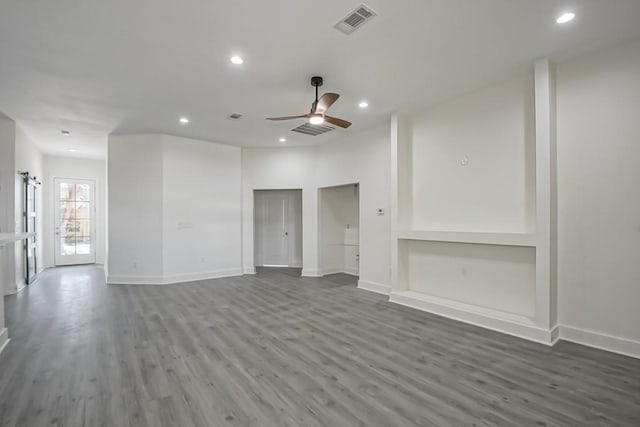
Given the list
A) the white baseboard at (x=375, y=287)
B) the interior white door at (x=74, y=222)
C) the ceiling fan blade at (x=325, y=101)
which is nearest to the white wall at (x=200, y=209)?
the white baseboard at (x=375, y=287)

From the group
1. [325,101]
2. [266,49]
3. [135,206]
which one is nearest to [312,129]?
[325,101]

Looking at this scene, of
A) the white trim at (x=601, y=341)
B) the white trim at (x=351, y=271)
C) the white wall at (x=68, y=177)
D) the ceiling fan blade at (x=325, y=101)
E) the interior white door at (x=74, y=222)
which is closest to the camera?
the white trim at (x=601, y=341)

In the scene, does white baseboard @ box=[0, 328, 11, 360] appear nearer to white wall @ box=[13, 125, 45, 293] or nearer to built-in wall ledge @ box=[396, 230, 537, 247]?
white wall @ box=[13, 125, 45, 293]

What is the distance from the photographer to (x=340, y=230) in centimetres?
789

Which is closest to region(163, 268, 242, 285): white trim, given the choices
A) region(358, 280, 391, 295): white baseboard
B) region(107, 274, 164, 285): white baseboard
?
region(107, 274, 164, 285): white baseboard

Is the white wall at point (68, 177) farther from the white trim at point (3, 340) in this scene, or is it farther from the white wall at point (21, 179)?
the white trim at point (3, 340)

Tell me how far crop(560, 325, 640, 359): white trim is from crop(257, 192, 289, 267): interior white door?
639 cm

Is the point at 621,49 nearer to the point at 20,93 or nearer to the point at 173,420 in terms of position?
the point at 173,420

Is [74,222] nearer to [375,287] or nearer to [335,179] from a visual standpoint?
[335,179]

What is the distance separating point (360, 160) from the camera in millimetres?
6379

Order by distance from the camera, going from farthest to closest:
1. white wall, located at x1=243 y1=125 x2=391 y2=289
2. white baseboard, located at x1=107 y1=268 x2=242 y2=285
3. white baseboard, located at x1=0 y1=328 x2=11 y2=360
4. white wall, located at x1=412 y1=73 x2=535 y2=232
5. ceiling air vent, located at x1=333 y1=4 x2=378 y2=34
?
white baseboard, located at x1=107 y1=268 x2=242 y2=285, white wall, located at x1=243 y1=125 x2=391 y2=289, white wall, located at x1=412 y1=73 x2=535 y2=232, white baseboard, located at x1=0 y1=328 x2=11 y2=360, ceiling air vent, located at x1=333 y1=4 x2=378 y2=34

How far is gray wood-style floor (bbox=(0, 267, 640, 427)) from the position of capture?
2219mm

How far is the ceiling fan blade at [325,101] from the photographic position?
369cm

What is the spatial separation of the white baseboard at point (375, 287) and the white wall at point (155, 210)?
3.53 meters
